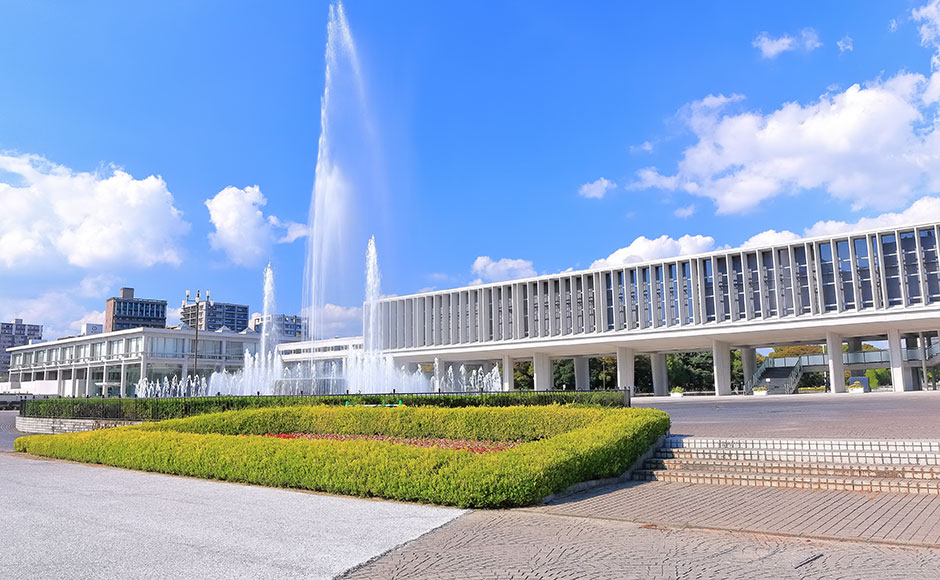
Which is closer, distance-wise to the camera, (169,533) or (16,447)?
(169,533)

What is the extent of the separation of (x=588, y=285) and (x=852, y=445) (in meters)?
46.9

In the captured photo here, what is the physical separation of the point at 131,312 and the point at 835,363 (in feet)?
415

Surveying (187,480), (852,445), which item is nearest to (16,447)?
(187,480)

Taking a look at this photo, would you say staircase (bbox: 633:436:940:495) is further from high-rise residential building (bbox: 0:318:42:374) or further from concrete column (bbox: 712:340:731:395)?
high-rise residential building (bbox: 0:318:42:374)

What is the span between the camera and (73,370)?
84.6 metres

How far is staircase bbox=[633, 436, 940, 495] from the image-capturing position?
31.6ft

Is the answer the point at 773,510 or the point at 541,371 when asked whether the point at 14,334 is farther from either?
the point at 773,510

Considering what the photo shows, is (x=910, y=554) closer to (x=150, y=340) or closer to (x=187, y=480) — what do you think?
(x=187, y=480)

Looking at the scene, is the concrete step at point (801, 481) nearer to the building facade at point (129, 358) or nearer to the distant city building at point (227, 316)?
the building facade at point (129, 358)

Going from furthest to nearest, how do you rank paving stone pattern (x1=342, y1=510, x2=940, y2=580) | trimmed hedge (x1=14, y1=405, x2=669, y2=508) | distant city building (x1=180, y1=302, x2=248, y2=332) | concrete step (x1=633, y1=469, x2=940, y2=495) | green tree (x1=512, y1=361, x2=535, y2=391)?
distant city building (x1=180, y1=302, x2=248, y2=332) < green tree (x1=512, y1=361, x2=535, y2=391) < concrete step (x1=633, y1=469, x2=940, y2=495) < trimmed hedge (x1=14, y1=405, x2=669, y2=508) < paving stone pattern (x1=342, y1=510, x2=940, y2=580)

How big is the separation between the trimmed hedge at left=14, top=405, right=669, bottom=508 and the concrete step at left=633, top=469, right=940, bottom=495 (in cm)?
79

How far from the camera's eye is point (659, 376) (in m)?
60.4

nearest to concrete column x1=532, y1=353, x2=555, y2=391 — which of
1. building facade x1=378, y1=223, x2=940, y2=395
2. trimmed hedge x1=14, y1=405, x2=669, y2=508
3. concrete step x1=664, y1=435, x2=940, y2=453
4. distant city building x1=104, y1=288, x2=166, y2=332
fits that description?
building facade x1=378, y1=223, x2=940, y2=395

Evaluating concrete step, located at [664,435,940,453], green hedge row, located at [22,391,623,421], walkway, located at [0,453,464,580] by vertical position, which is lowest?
walkway, located at [0,453,464,580]
